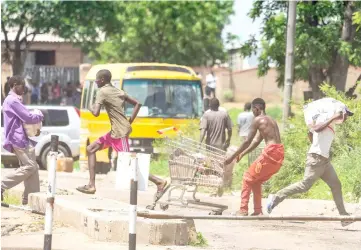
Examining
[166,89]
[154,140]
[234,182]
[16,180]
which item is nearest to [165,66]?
[166,89]

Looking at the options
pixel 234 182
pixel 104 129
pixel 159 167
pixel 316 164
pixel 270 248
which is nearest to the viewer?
pixel 270 248

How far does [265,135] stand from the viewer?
48.5 feet

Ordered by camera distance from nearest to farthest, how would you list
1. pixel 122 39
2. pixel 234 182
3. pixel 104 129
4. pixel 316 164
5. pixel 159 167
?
pixel 316 164
pixel 234 182
pixel 159 167
pixel 104 129
pixel 122 39

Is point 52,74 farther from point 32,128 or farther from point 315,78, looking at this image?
point 32,128

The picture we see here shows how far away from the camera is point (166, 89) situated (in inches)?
1015

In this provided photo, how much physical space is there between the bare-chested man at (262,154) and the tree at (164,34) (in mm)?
37777

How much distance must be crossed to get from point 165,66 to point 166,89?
1.00 m

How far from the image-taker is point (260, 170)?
1479 cm

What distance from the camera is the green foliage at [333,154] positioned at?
675 inches

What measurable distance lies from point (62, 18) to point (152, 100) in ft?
57.3

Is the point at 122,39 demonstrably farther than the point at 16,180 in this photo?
Yes

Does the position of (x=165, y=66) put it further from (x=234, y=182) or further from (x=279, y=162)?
(x=279, y=162)

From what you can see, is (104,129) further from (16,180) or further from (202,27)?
(202,27)

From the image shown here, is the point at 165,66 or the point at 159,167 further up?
the point at 165,66
